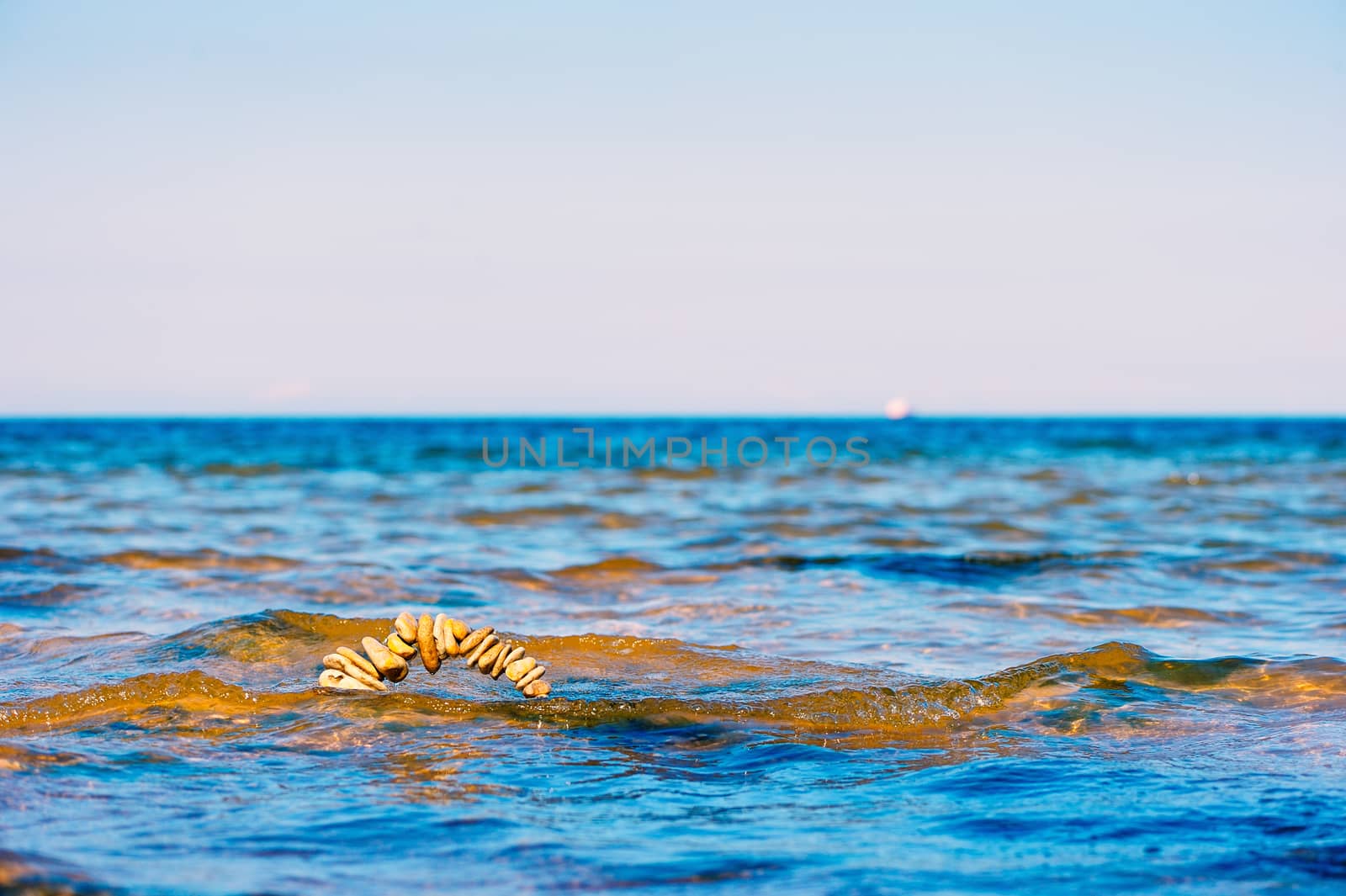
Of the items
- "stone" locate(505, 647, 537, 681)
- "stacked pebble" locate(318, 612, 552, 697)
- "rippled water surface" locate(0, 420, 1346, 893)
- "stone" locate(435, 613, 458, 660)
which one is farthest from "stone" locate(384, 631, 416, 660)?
"stone" locate(505, 647, 537, 681)

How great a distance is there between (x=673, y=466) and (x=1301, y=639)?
64.6 ft

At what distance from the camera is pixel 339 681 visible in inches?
183

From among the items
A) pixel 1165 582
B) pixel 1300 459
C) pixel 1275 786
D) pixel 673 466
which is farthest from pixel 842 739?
pixel 1300 459

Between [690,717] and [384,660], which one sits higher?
[384,660]

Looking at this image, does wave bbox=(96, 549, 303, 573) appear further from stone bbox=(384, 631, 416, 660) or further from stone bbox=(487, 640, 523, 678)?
stone bbox=(487, 640, 523, 678)

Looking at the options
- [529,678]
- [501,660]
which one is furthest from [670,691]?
[501,660]

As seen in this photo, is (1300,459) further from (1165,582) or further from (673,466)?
(1165,582)

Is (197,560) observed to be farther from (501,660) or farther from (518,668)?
(501,660)

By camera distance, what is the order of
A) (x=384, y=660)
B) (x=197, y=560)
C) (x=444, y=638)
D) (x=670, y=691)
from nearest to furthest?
1. (x=444, y=638)
2. (x=384, y=660)
3. (x=670, y=691)
4. (x=197, y=560)

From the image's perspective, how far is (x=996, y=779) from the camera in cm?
366

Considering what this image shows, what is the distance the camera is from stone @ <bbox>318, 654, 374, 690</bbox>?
4586 mm

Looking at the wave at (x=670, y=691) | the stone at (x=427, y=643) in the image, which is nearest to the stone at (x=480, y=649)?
the stone at (x=427, y=643)

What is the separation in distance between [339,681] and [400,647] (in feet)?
1.52

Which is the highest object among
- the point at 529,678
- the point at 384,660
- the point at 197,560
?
the point at 384,660
